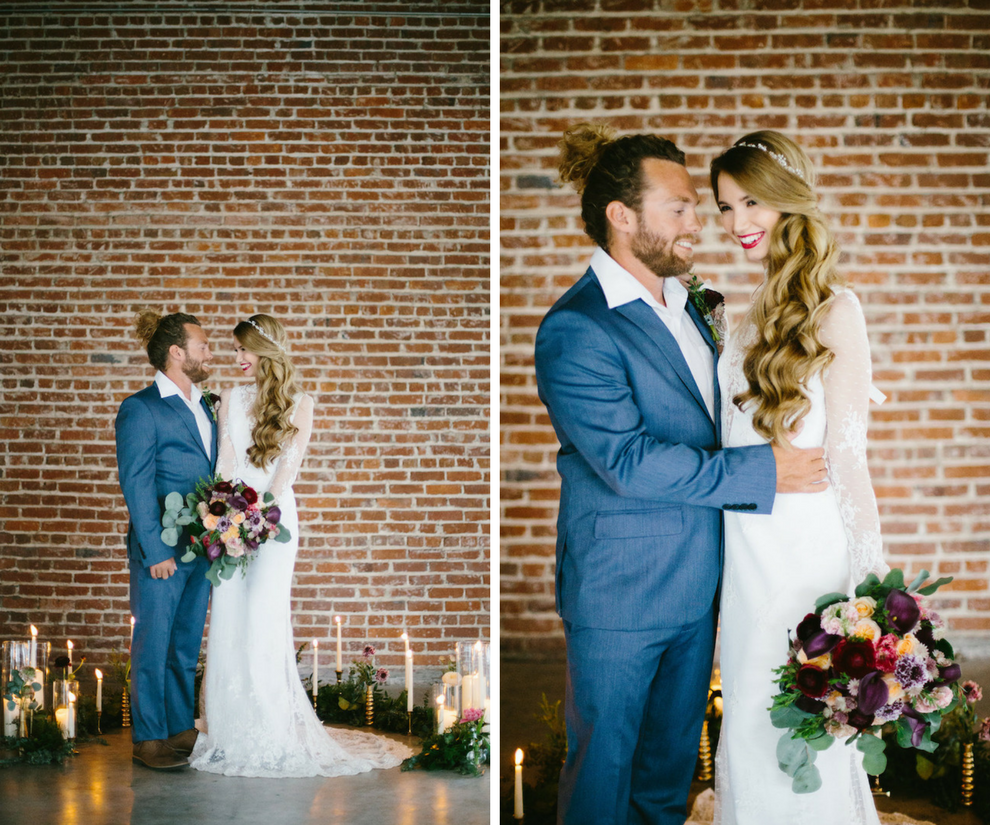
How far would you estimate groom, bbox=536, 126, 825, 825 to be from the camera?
6.01ft

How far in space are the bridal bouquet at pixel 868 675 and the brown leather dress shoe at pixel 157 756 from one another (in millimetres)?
2170

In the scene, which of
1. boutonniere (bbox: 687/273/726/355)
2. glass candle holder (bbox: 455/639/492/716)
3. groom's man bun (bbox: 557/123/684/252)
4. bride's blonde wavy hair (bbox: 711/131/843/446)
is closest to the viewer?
bride's blonde wavy hair (bbox: 711/131/843/446)

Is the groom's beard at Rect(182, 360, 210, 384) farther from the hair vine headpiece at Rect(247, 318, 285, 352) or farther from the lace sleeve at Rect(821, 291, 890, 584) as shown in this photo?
the lace sleeve at Rect(821, 291, 890, 584)

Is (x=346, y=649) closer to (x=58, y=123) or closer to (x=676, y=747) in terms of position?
(x=676, y=747)

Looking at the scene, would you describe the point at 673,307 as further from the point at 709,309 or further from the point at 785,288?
the point at 785,288

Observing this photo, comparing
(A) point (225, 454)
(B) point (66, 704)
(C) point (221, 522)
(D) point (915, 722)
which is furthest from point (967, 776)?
(B) point (66, 704)

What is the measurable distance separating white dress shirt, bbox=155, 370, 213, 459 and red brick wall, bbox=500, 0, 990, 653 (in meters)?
1.22

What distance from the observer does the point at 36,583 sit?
303 centimetres

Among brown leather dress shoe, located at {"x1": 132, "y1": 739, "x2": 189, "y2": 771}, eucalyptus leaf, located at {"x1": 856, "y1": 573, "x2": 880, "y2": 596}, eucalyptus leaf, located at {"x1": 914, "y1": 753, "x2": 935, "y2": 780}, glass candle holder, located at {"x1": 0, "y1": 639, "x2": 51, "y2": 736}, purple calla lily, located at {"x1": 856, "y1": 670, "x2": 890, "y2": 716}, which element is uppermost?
eucalyptus leaf, located at {"x1": 856, "y1": 573, "x2": 880, "y2": 596}

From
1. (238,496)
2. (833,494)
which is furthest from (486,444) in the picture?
(833,494)

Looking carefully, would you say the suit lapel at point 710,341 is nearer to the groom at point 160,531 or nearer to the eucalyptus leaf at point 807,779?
the eucalyptus leaf at point 807,779

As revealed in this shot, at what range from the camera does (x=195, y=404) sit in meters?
2.94

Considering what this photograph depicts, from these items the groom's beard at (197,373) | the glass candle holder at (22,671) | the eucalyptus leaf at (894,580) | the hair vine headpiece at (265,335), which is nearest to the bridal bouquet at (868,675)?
the eucalyptus leaf at (894,580)

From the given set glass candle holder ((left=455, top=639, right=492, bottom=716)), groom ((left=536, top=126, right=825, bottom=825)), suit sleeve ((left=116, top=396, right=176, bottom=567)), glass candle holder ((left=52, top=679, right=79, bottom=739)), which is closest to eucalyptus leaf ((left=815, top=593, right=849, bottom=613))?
groom ((left=536, top=126, right=825, bottom=825))
